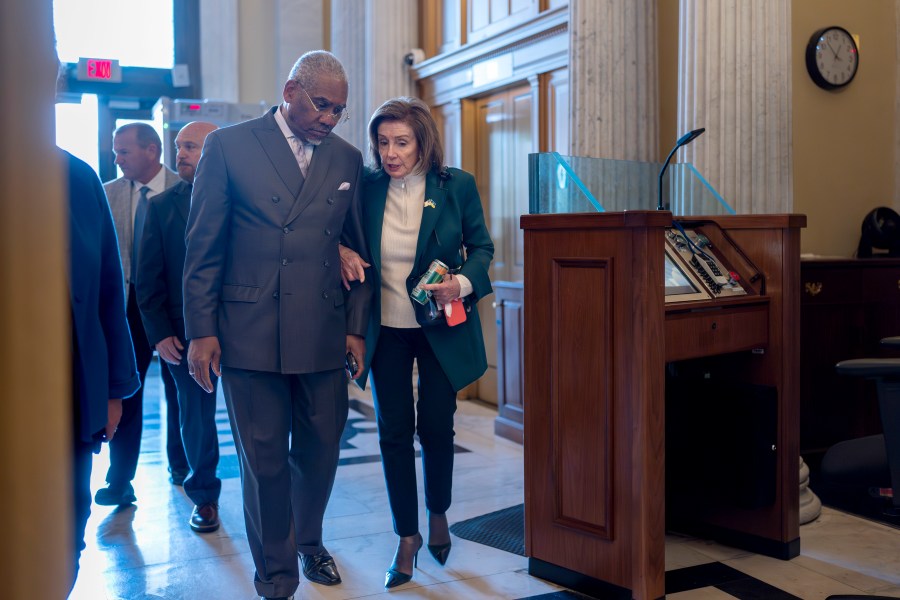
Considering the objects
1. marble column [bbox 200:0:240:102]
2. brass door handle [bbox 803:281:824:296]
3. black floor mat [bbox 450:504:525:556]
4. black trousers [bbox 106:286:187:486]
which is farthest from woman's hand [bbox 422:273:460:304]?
marble column [bbox 200:0:240:102]

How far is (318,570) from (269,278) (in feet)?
3.35

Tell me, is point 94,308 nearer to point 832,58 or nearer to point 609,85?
point 609,85

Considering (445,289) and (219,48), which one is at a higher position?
(219,48)

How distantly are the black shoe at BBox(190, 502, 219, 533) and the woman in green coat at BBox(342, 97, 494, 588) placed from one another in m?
0.92

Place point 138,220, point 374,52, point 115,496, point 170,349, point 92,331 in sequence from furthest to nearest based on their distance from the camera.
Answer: point 374,52 < point 138,220 < point 115,496 < point 170,349 < point 92,331

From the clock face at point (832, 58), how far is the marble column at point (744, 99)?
1.10 metres

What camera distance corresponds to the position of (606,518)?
266 cm

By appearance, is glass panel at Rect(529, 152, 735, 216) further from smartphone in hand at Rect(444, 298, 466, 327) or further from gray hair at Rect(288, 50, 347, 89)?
gray hair at Rect(288, 50, 347, 89)

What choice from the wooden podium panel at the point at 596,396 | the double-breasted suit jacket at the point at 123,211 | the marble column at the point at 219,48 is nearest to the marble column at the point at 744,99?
the wooden podium panel at the point at 596,396

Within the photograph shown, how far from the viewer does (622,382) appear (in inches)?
103

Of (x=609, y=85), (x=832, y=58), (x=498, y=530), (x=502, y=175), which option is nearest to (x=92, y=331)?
(x=498, y=530)

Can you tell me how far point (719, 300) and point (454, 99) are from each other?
4.14 meters

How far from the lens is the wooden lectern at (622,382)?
101 inches

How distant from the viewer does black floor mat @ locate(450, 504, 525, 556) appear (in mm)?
3303
